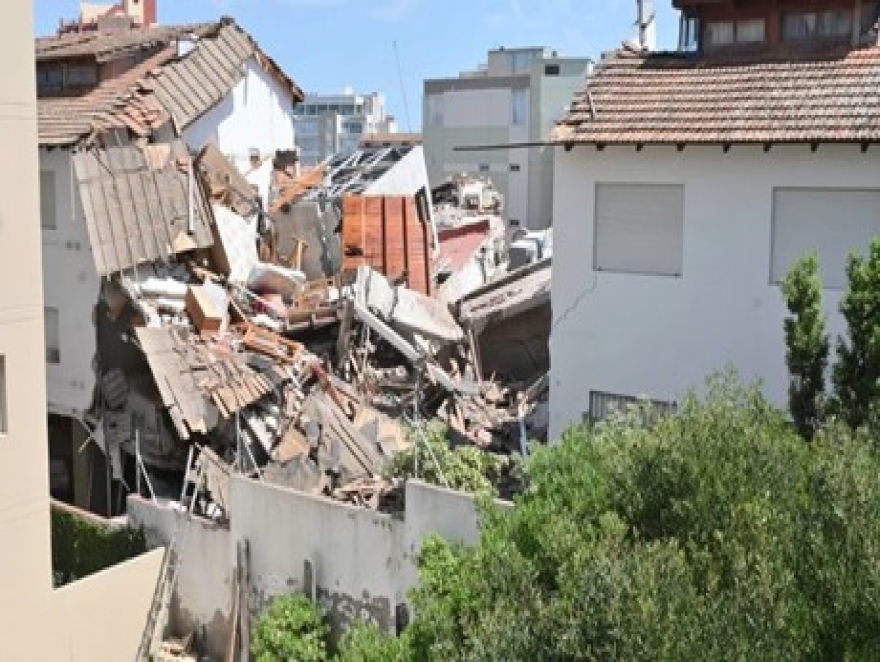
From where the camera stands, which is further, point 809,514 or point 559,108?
point 559,108

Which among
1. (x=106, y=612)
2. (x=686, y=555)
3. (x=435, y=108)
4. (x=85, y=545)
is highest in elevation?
(x=435, y=108)

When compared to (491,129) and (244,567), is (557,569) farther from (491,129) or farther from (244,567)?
(491,129)

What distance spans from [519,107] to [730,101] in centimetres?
4321

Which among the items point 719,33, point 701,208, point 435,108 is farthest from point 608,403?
point 435,108

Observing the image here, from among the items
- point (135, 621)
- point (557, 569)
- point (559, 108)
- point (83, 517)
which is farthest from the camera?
point (559, 108)

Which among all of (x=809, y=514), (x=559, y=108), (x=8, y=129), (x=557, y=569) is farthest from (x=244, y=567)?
(x=559, y=108)

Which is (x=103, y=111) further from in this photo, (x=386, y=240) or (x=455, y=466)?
(x=455, y=466)

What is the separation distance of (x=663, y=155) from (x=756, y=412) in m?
7.42

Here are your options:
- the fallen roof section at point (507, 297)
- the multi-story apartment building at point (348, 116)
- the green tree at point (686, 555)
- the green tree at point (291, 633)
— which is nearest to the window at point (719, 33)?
the fallen roof section at point (507, 297)

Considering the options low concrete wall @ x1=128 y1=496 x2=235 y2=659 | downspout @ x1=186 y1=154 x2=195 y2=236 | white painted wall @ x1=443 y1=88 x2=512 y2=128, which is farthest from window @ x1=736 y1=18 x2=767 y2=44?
white painted wall @ x1=443 y1=88 x2=512 y2=128

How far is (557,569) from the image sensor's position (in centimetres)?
955

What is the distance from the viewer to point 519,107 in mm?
59688

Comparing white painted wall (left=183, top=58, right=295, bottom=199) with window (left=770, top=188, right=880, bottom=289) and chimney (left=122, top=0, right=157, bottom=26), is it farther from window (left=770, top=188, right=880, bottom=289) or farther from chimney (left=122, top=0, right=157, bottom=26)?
window (left=770, top=188, right=880, bottom=289)

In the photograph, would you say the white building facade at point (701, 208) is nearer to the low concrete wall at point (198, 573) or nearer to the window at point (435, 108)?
the low concrete wall at point (198, 573)
